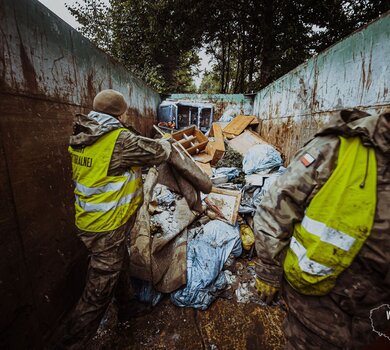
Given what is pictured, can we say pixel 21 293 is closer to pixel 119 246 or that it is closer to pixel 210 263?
pixel 119 246

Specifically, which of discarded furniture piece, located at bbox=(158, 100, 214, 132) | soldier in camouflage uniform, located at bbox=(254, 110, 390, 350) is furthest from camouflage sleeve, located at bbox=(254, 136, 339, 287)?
discarded furniture piece, located at bbox=(158, 100, 214, 132)

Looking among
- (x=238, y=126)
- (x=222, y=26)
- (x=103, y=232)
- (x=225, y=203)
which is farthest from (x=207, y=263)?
(x=222, y=26)

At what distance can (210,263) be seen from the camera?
232 centimetres

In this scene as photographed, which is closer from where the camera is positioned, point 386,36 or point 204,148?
point 386,36

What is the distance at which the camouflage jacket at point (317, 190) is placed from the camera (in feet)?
2.78

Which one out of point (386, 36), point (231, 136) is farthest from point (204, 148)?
point (386, 36)

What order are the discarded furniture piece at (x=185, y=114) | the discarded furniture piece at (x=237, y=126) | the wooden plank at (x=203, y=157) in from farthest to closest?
the discarded furniture piece at (x=185, y=114) < the discarded furniture piece at (x=237, y=126) < the wooden plank at (x=203, y=157)

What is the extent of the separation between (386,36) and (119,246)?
2882 millimetres

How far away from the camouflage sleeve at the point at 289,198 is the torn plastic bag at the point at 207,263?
4.10 feet

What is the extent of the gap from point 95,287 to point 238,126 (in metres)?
5.39

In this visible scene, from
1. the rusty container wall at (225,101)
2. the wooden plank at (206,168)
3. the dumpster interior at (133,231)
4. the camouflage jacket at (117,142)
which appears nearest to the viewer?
the dumpster interior at (133,231)

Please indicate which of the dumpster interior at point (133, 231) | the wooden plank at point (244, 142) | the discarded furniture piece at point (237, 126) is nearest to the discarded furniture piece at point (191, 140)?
the wooden plank at point (244, 142)

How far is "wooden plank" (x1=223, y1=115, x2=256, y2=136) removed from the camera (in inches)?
231

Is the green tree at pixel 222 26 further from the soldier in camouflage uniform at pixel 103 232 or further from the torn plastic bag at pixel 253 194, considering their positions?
the soldier in camouflage uniform at pixel 103 232
